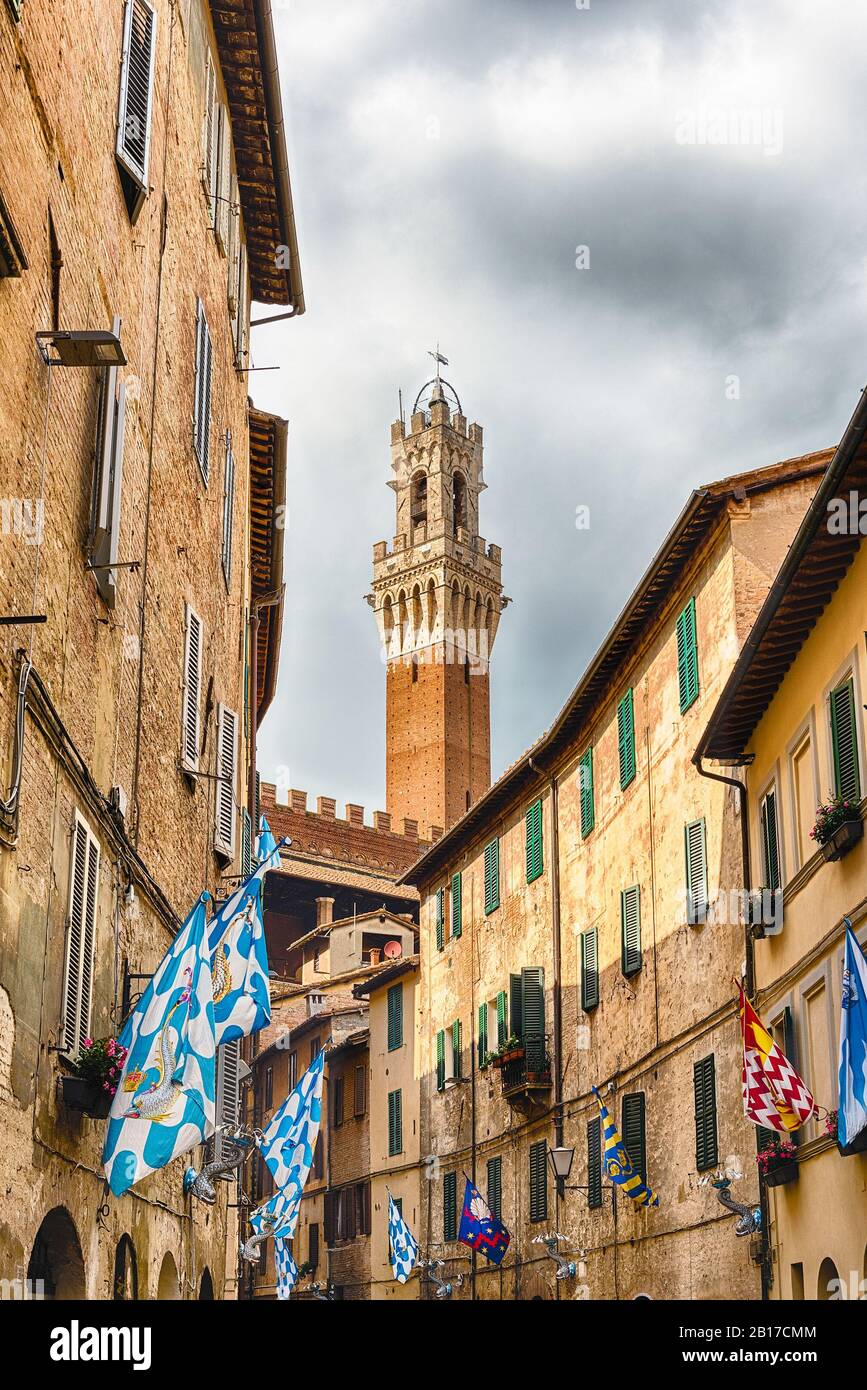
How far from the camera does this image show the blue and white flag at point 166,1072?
12.2 metres

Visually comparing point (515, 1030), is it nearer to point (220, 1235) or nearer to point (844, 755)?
point (220, 1235)

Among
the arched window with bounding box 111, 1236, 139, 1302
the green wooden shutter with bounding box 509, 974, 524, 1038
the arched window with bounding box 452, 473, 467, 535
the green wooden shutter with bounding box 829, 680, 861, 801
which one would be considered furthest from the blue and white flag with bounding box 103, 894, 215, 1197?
the arched window with bounding box 452, 473, 467, 535

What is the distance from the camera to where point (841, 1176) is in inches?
642

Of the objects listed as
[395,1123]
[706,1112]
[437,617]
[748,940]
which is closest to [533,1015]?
[706,1112]

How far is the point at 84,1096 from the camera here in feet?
40.7

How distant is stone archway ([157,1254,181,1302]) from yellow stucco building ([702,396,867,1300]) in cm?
661

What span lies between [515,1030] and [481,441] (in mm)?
69448

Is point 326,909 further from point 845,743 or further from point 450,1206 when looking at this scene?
point 845,743

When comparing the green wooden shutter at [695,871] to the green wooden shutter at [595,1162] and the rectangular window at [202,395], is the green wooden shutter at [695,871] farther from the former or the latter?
the rectangular window at [202,395]

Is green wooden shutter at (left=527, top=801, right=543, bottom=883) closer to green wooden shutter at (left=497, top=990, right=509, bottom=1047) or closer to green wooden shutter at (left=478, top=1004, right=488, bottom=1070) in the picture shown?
green wooden shutter at (left=497, top=990, right=509, bottom=1047)

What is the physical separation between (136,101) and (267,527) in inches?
546

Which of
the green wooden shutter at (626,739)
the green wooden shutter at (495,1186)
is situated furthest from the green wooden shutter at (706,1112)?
the green wooden shutter at (495,1186)

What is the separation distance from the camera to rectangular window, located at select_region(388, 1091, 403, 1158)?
134ft

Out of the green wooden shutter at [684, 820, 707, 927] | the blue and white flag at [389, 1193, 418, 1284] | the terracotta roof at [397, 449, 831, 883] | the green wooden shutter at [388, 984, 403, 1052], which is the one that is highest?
the terracotta roof at [397, 449, 831, 883]
